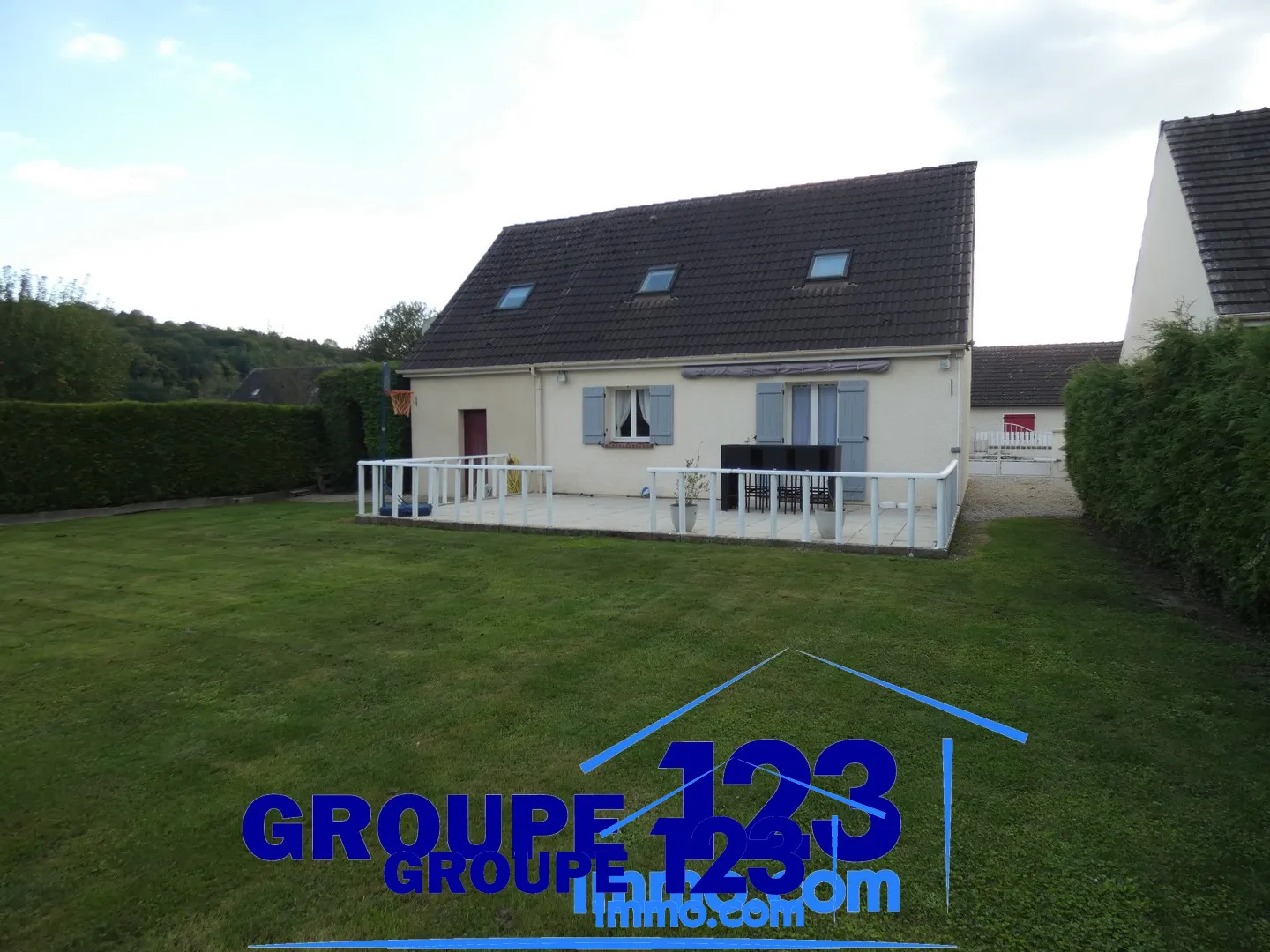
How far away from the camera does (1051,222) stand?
51.3 feet

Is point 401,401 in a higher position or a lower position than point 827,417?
higher

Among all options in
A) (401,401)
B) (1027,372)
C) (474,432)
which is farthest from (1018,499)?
(1027,372)

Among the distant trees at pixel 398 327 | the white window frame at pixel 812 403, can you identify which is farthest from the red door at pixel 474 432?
the distant trees at pixel 398 327

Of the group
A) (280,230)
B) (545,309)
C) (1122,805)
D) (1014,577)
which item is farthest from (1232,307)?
(280,230)

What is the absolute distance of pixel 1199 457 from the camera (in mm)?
5309

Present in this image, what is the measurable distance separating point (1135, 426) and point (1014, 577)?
1770 mm

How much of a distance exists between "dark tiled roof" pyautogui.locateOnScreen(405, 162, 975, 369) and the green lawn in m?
6.41

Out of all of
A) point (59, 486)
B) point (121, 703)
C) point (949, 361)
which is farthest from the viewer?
point (59, 486)

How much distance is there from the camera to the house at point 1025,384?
32031 mm

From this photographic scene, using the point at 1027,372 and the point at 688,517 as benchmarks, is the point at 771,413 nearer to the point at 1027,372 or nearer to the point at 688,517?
the point at 688,517

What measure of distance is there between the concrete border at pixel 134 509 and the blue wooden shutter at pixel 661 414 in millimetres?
8160

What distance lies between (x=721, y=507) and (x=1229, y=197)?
27.8 feet

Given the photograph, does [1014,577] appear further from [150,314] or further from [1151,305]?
[150,314]

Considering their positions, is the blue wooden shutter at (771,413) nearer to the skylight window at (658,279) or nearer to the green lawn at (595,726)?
the skylight window at (658,279)
